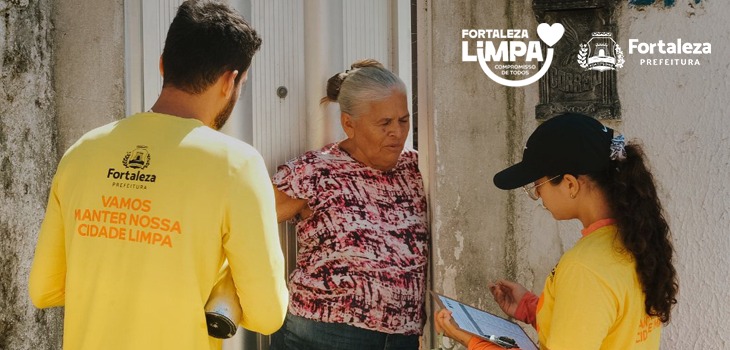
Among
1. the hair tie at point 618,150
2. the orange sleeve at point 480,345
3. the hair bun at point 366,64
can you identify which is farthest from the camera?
the hair bun at point 366,64

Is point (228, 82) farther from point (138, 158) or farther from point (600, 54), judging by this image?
point (600, 54)

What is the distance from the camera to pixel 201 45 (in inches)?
81.3

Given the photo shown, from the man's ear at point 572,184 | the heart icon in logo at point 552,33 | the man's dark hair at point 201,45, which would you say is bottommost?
the man's ear at point 572,184

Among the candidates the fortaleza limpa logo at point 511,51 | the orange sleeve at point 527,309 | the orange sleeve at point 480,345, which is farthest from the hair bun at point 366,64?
the orange sleeve at point 480,345

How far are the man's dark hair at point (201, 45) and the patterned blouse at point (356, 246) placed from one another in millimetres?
1116

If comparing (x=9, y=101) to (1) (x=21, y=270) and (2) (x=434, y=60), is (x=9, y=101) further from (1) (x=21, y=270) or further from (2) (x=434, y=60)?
(2) (x=434, y=60)

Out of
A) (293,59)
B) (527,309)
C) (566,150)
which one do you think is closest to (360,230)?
(527,309)

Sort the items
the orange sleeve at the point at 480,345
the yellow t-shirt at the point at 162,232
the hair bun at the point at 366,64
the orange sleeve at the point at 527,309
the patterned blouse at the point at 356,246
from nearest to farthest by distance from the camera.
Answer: the yellow t-shirt at the point at 162,232
the orange sleeve at the point at 480,345
the orange sleeve at the point at 527,309
the patterned blouse at the point at 356,246
the hair bun at the point at 366,64

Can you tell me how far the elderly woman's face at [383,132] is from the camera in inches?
126

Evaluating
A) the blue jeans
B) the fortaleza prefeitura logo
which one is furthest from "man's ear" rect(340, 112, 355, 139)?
the fortaleza prefeitura logo

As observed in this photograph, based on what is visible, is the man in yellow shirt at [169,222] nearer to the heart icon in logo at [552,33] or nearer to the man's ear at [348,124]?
the man's ear at [348,124]

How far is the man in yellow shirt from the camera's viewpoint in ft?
6.42

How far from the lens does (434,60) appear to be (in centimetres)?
338

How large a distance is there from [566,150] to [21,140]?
2432 millimetres
